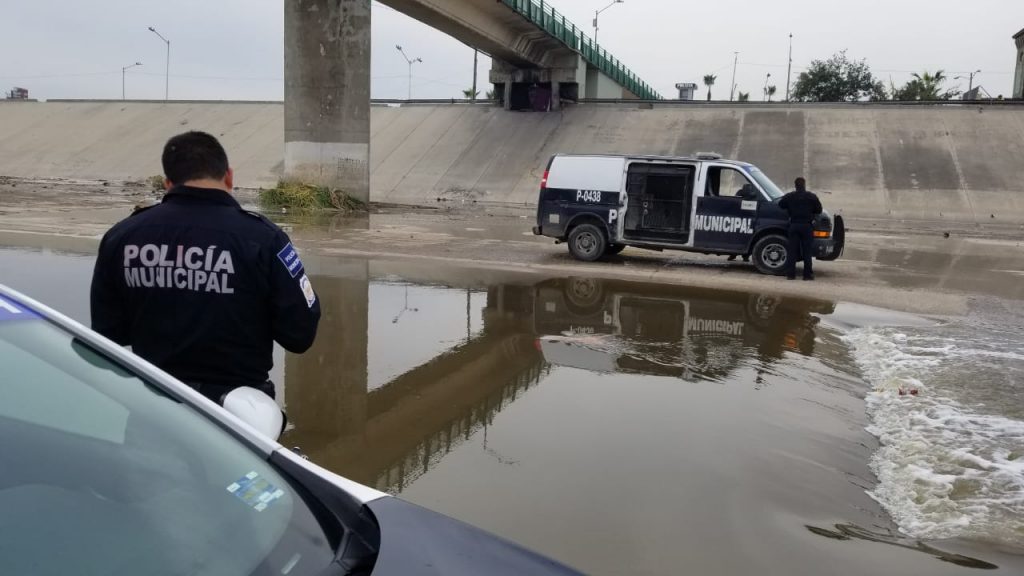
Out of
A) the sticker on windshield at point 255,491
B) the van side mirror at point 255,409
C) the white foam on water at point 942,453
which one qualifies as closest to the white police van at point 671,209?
the white foam on water at point 942,453

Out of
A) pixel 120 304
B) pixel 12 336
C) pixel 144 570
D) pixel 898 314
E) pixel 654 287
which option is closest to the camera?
pixel 144 570

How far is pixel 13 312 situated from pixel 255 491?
2.73 ft

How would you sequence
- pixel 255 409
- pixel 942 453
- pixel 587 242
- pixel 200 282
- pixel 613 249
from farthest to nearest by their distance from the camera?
1. pixel 613 249
2. pixel 587 242
3. pixel 942 453
4. pixel 200 282
5. pixel 255 409

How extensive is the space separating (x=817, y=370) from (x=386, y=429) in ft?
13.3

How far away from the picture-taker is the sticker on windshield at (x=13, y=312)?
2.03 metres

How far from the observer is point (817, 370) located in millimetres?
6977

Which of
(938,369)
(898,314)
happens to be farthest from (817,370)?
(898,314)

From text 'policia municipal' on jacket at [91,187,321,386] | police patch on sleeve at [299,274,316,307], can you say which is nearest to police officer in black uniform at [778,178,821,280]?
police patch on sleeve at [299,274,316,307]

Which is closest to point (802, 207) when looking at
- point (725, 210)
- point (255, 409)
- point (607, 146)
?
point (725, 210)

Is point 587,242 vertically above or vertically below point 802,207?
below

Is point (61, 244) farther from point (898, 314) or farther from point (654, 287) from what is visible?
point (898, 314)

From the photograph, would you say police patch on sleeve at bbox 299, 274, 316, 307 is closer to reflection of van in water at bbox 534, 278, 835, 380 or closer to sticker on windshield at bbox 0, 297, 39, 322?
sticker on windshield at bbox 0, 297, 39, 322

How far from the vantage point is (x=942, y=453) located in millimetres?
4867

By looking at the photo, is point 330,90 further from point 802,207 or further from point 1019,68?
point 1019,68
